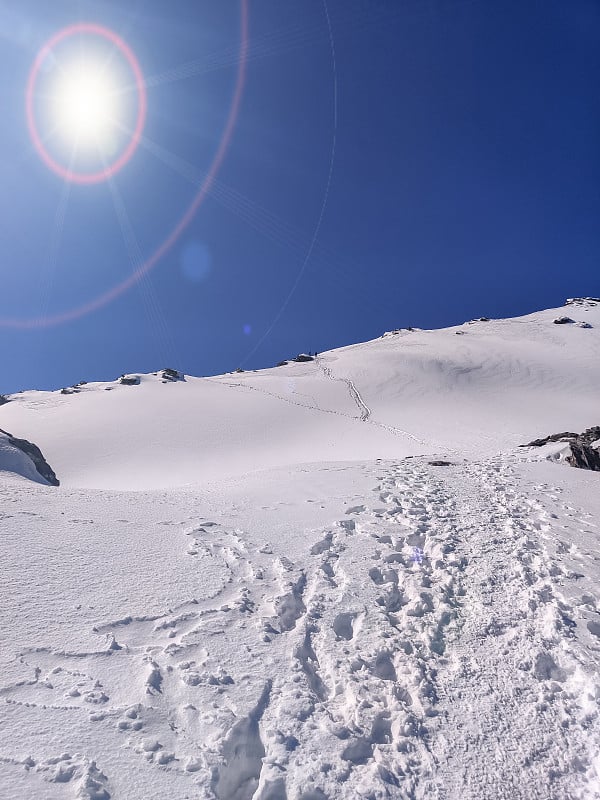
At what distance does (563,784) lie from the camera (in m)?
3.25

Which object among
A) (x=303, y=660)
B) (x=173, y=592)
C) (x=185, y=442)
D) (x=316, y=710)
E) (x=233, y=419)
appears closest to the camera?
(x=316, y=710)

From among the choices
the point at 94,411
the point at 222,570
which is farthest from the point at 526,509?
the point at 94,411

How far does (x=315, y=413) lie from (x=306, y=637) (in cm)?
2758

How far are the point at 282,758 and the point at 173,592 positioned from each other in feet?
8.10

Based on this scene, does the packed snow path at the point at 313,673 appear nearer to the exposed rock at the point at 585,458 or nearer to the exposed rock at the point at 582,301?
the exposed rock at the point at 585,458

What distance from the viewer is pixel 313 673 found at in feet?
14.0

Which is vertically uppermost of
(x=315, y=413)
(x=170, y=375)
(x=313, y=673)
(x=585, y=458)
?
(x=170, y=375)

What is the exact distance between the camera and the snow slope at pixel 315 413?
23.1m

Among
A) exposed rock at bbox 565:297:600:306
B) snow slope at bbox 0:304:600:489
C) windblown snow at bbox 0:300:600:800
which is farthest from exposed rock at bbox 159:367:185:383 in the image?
exposed rock at bbox 565:297:600:306

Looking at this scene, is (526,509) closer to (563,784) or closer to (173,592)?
(563,784)

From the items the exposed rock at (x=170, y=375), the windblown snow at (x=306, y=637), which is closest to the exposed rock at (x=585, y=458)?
the windblown snow at (x=306, y=637)

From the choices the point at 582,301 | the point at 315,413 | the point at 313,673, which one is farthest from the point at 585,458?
the point at 582,301

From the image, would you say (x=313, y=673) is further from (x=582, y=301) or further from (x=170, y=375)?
(x=582, y=301)

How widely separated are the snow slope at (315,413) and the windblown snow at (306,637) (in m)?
8.69
